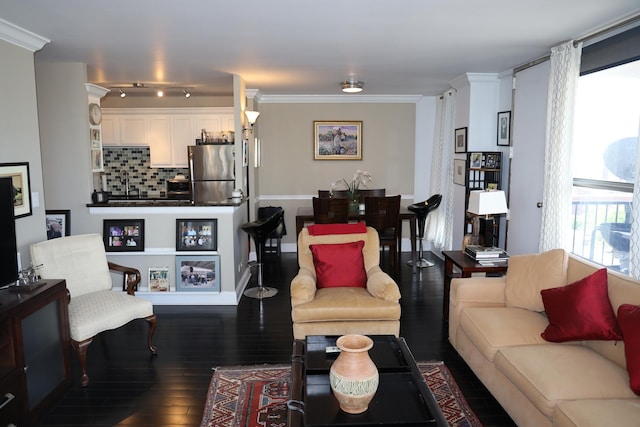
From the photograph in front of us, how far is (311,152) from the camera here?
769 centimetres

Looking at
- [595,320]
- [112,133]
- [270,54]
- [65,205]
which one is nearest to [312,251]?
[270,54]

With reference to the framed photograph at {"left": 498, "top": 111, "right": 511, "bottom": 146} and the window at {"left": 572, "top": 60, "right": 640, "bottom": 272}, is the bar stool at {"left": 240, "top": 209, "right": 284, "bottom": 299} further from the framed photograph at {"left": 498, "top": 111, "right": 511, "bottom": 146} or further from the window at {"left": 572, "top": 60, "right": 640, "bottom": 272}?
the window at {"left": 572, "top": 60, "right": 640, "bottom": 272}

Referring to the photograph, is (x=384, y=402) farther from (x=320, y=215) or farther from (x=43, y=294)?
(x=320, y=215)

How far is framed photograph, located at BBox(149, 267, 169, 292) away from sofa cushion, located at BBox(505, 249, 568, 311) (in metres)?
3.38

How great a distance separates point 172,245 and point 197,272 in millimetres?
391

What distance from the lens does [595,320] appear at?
2750 millimetres

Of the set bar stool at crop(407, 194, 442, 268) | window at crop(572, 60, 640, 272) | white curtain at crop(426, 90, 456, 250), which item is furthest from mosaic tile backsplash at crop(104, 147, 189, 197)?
window at crop(572, 60, 640, 272)

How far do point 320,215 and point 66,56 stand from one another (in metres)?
3.30

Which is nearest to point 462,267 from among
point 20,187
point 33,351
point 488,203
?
point 488,203

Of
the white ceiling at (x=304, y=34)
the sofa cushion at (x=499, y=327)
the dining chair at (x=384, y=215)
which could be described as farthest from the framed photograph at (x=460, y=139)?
the sofa cushion at (x=499, y=327)

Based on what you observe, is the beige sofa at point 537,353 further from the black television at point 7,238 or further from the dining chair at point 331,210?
the black television at point 7,238

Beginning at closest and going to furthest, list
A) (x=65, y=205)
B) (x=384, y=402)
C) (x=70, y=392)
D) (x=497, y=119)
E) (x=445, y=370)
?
(x=384, y=402) → (x=70, y=392) → (x=445, y=370) → (x=65, y=205) → (x=497, y=119)

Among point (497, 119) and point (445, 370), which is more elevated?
point (497, 119)

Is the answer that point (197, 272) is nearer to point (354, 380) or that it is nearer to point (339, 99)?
point (354, 380)
